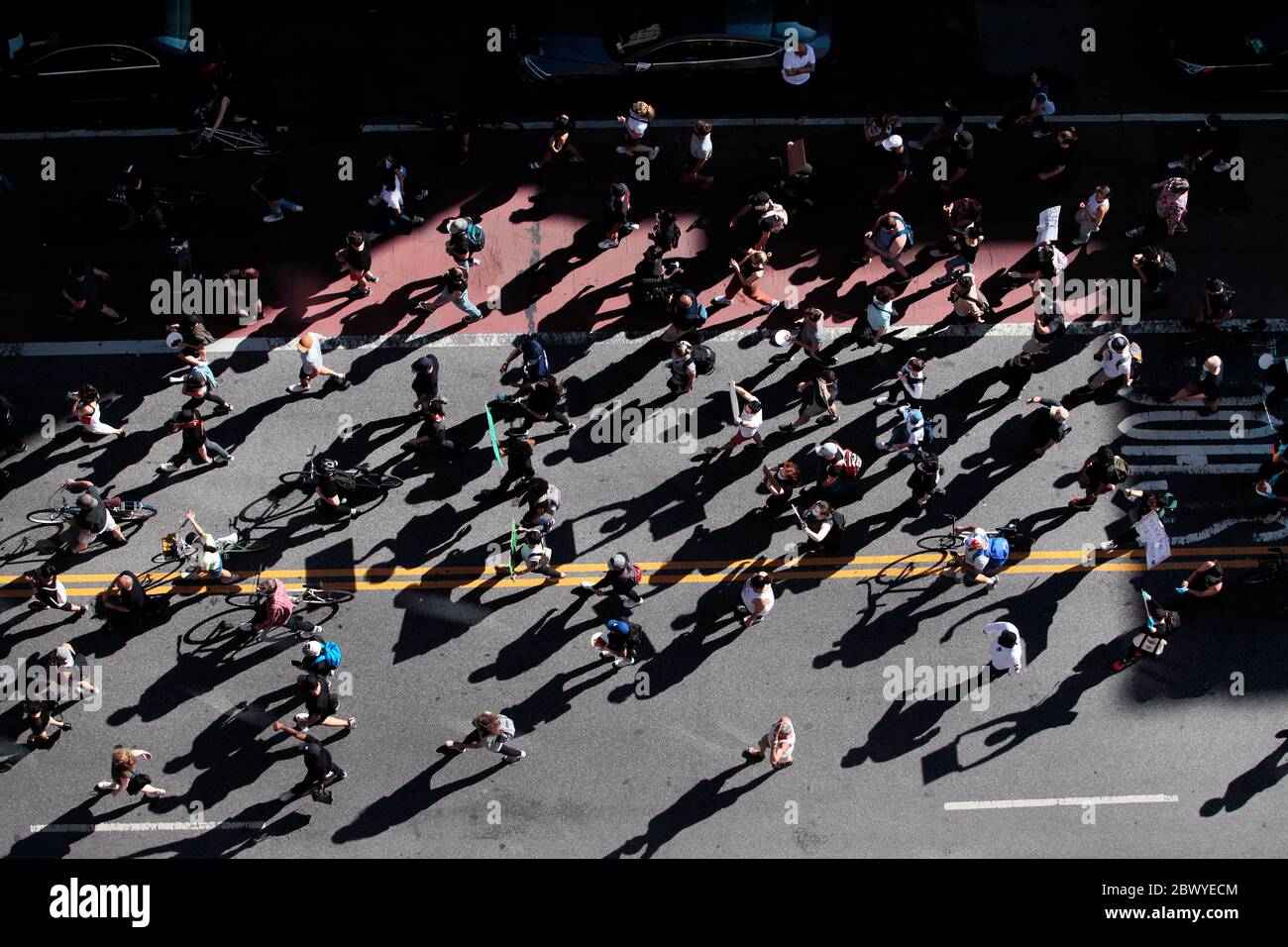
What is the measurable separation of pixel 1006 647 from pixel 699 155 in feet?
29.4

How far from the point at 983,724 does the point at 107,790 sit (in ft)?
38.8

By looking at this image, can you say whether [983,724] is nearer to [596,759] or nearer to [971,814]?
[971,814]

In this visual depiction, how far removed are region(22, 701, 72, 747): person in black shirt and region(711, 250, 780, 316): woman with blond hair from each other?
11.3m

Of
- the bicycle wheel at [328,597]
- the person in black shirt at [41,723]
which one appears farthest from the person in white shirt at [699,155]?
the person in black shirt at [41,723]

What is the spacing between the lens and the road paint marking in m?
16.6

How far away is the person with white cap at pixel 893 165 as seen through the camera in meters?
19.7

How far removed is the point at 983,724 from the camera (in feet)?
56.1

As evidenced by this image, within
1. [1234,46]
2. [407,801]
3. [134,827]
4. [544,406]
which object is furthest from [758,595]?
[1234,46]

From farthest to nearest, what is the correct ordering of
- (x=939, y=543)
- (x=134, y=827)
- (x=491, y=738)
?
1. (x=939, y=543)
2. (x=134, y=827)
3. (x=491, y=738)

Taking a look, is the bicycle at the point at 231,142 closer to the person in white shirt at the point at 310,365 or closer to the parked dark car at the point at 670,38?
the person in white shirt at the point at 310,365

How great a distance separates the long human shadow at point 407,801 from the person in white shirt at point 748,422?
227 inches

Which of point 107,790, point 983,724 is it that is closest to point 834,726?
point 983,724

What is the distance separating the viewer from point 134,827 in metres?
16.4

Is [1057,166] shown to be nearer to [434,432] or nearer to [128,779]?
[434,432]
